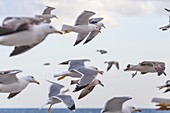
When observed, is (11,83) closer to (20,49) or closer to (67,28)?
(67,28)

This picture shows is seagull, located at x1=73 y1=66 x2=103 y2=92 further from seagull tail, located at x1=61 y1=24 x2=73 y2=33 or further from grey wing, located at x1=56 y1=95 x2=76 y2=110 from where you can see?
seagull tail, located at x1=61 y1=24 x2=73 y2=33

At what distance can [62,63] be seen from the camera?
9.35 m

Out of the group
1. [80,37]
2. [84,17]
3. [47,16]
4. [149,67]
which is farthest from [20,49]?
[149,67]

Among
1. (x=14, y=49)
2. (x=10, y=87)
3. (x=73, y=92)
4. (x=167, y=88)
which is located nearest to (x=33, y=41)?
(x=14, y=49)

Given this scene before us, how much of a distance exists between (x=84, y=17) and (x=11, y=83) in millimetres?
2512

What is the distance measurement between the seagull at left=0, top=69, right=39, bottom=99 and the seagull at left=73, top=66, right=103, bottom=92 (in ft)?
2.66

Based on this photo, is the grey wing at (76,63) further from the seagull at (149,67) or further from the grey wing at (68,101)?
the seagull at (149,67)

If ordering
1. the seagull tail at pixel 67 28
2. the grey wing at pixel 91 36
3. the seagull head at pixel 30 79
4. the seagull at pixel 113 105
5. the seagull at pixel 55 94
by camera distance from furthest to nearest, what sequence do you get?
1. the grey wing at pixel 91 36
2. the seagull tail at pixel 67 28
3. the seagull at pixel 55 94
4. the seagull head at pixel 30 79
5. the seagull at pixel 113 105

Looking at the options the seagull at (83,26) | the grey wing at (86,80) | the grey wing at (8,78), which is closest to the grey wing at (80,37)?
the seagull at (83,26)

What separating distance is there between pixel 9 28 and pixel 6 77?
327 centimetres

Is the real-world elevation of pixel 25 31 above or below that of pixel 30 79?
above

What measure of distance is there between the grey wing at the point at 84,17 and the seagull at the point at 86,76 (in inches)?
50.6

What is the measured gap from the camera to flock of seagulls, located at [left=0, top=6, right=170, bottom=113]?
14.3 ft

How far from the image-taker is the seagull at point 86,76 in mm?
7235
